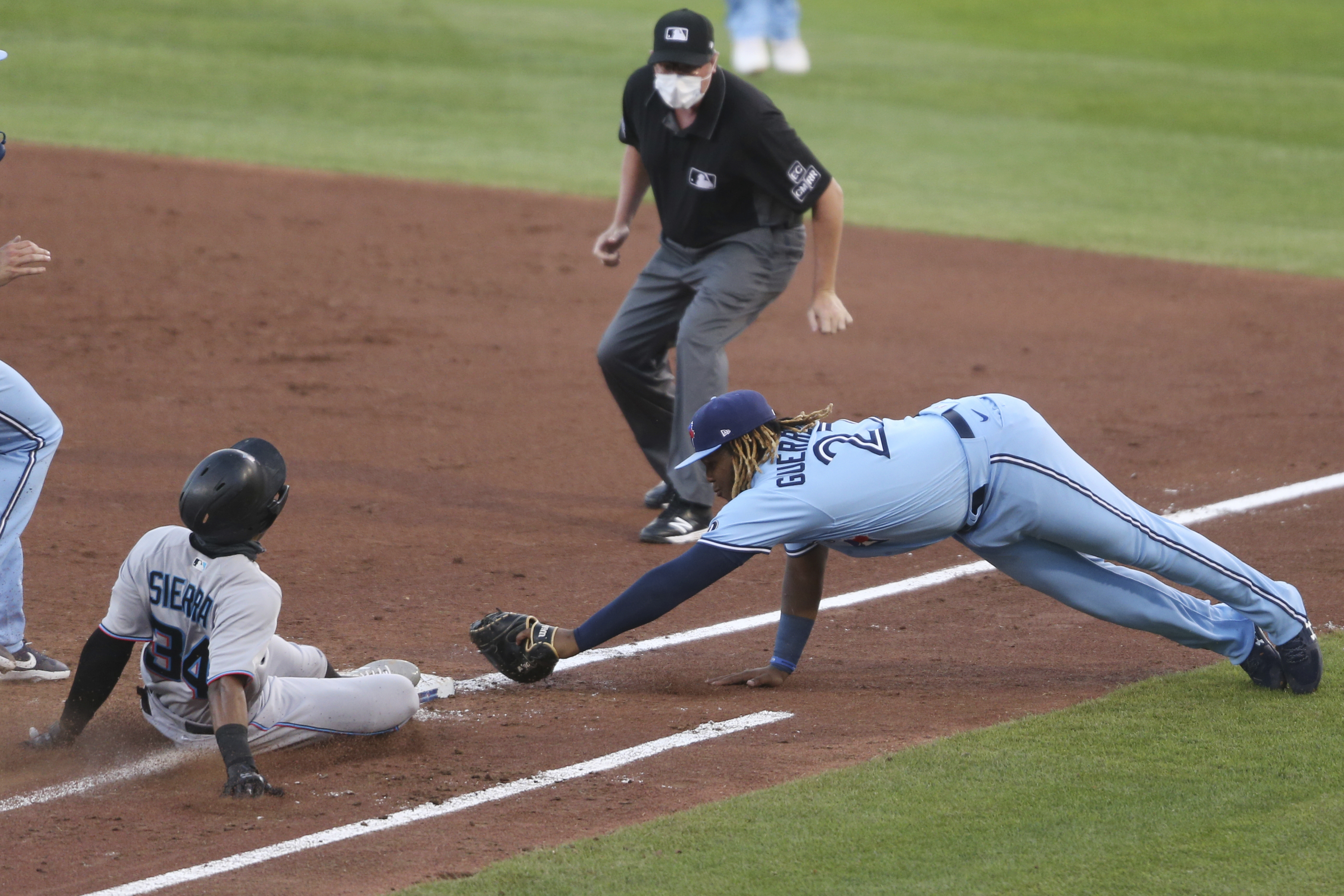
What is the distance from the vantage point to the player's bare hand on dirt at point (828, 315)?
6.58 meters

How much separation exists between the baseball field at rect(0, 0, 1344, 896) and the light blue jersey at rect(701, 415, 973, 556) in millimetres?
602

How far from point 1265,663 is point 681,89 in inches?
126

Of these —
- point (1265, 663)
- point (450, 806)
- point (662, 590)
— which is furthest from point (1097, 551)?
point (450, 806)

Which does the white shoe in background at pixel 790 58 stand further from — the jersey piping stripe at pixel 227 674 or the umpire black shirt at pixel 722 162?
the jersey piping stripe at pixel 227 674

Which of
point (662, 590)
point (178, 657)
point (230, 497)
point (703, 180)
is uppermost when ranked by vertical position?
point (703, 180)

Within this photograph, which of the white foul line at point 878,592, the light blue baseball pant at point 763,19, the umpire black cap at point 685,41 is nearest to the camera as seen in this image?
the white foul line at point 878,592

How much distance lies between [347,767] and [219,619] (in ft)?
2.02

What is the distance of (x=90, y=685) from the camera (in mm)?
4492

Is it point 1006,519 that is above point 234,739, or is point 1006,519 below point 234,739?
above

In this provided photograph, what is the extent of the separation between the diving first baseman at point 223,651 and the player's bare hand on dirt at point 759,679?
104 centimetres

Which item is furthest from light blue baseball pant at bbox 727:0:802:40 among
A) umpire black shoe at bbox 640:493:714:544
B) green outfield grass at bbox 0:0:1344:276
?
umpire black shoe at bbox 640:493:714:544

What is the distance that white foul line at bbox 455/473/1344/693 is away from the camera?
555 cm

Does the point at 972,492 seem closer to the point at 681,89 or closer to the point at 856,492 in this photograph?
the point at 856,492

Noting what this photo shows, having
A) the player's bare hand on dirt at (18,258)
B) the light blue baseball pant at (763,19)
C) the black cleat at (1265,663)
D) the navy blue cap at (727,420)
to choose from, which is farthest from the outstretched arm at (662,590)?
the light blue baseball pant at (763,19)
